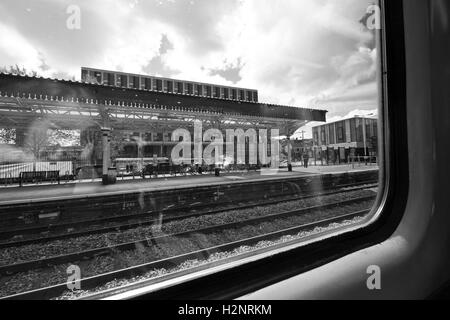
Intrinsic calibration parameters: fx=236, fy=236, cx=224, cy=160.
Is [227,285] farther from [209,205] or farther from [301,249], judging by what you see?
[209,205]

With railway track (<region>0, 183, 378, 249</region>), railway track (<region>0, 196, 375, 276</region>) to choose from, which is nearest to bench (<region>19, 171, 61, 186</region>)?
railway track (<region>0, 183, 378, 249</region>)

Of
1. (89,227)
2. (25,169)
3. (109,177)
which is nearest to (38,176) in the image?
(25,169)

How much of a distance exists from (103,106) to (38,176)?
520 centimetres

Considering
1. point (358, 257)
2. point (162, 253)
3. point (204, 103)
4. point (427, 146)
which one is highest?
point (204, 103)

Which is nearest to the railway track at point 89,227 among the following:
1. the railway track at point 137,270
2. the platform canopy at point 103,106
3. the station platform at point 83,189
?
the railway track at point 137,270

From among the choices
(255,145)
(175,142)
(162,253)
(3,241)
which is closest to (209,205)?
(162,253)

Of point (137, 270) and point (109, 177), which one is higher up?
point (109, 177)

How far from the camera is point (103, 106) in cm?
819

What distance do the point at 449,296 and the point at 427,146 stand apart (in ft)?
2.51

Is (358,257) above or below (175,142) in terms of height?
below

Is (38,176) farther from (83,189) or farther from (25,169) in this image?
(83,189)

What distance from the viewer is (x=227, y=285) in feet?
2.80

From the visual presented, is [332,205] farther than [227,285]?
Yes

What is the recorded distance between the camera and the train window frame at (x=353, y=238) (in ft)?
2.66
